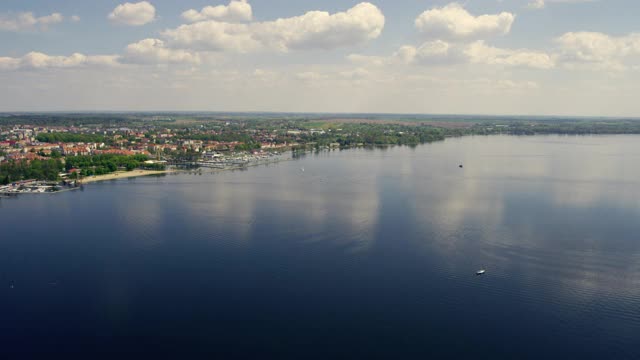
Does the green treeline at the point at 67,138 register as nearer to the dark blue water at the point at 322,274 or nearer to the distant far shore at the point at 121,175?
the distant far shore at the point at 121,175

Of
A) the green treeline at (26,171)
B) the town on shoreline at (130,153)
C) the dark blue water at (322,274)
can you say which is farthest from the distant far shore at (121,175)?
the dark blue water at (322,274)

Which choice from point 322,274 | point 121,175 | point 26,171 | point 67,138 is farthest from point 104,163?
point 322,274

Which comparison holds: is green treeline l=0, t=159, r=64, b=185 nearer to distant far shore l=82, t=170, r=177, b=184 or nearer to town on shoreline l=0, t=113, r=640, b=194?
town on shoreline l=0, t=113, r=640, b=194

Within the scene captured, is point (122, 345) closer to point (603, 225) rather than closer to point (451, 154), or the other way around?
point (603, 225)

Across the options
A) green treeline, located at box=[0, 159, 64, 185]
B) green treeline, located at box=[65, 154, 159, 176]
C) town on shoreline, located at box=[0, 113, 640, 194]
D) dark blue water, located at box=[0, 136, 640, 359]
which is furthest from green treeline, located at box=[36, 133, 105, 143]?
dark blue water, located at box=[0, 136, 640, 359]

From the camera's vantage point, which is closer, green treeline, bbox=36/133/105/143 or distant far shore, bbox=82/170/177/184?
distant far shore, bbox=82/170/177/184

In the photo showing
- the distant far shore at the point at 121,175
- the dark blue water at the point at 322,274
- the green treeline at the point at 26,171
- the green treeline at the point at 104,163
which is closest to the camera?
the dark blue water at the point at 322,274
